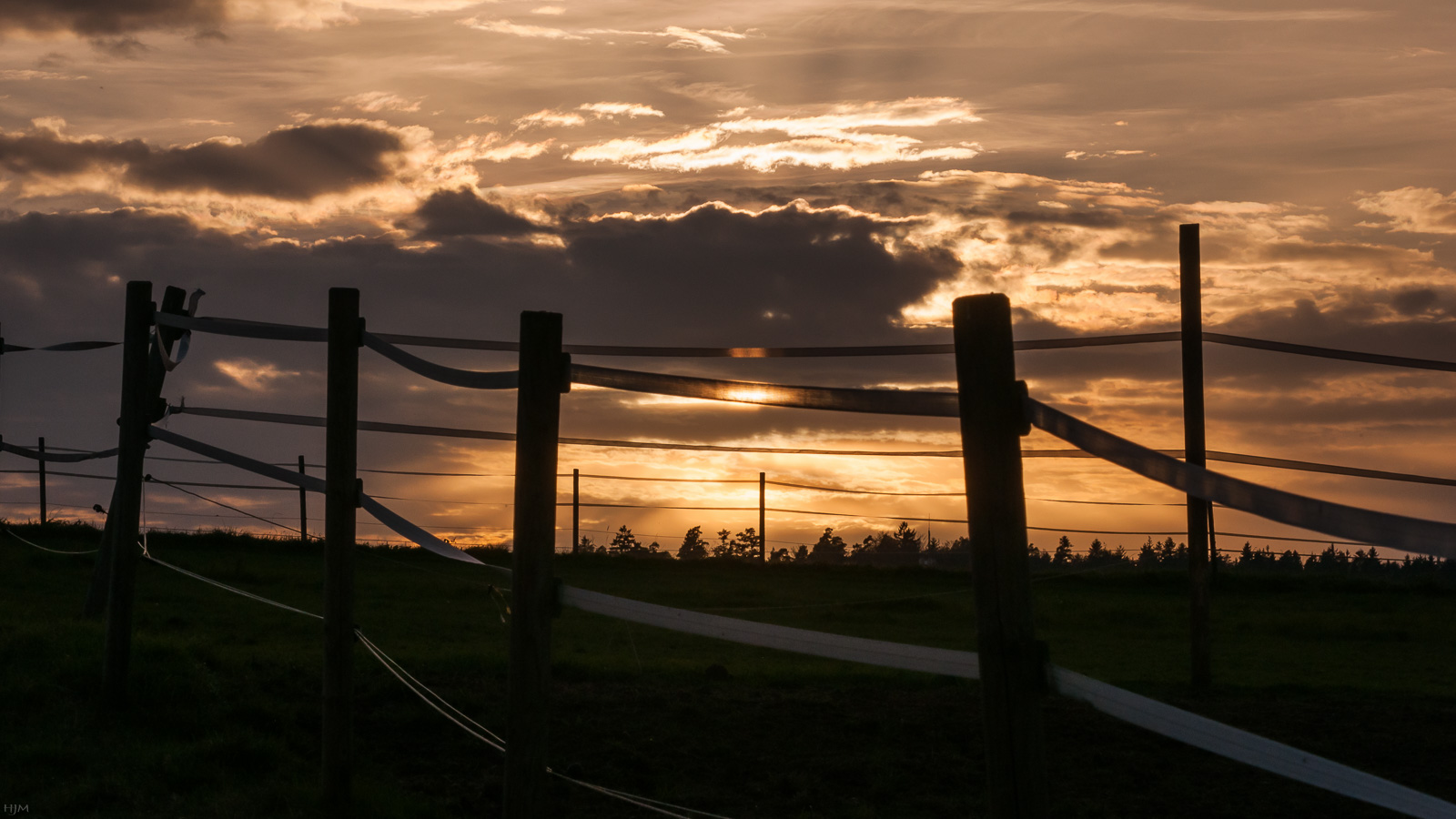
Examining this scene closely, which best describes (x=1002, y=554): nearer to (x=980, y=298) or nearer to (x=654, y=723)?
(x=980, y=298)

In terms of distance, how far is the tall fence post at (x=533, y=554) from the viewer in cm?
382

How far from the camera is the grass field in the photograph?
5.20 m

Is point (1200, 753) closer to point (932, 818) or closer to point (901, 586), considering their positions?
point (932, 818)

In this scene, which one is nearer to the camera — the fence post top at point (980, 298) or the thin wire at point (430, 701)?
the fence post top at point (980, 298)

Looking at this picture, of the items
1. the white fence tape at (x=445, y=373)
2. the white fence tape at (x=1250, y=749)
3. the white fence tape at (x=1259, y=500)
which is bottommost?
the white fence tape at (x=1250, y=749)

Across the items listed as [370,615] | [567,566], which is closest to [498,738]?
[370,615]

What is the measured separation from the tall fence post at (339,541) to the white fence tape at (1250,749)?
3334 millimetres

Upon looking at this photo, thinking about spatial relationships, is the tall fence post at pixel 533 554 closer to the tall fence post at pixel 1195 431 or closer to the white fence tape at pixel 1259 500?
the white fence tape at pixel 1259 500

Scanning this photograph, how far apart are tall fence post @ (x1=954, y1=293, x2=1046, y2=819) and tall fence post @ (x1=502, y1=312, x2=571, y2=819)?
161 cm

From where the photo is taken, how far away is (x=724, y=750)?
5.89 meters

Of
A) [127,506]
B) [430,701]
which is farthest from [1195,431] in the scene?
[127,506]

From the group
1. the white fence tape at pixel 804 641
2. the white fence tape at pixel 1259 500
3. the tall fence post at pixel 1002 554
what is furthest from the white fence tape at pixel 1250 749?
the white fence tape at pixel 1259 500

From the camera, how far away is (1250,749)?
8.29 feet

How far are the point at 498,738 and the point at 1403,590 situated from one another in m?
12.5
